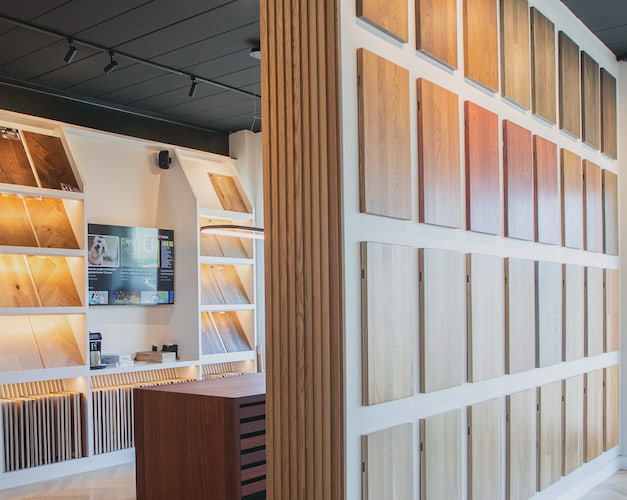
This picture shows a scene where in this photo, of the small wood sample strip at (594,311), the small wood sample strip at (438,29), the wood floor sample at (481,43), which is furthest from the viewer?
the small wood sample strip at (594,311)

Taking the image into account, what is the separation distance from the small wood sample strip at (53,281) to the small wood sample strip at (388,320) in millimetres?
4268

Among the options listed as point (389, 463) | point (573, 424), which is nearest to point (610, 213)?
point (573, 424)

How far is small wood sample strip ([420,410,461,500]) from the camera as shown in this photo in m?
3.75

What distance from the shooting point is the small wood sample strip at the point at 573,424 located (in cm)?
553

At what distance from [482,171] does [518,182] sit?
2.05ft

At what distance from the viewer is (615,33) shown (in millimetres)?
6352

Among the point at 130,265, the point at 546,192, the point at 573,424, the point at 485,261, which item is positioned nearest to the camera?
the point at 485,261

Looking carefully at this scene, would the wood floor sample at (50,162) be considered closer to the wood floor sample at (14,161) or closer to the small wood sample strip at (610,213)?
the wood floor sample at (14,161)

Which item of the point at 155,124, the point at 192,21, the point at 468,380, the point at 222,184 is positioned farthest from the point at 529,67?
the point at 155,124

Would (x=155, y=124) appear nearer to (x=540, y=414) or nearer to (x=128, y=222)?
(x=128, y=222)

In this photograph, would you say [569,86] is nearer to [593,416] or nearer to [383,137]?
[593,416]

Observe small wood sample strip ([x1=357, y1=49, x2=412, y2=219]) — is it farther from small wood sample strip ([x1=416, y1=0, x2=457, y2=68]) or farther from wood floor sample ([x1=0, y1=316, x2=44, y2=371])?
wood floor sample ([x1=0, y1=316, x2=44, y2=371])

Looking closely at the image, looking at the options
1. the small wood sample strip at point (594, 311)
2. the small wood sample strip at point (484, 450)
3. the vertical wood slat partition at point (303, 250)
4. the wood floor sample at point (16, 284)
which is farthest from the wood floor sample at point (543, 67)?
the wood floor sample at point (16, 284)

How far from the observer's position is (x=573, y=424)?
568 centimetres
